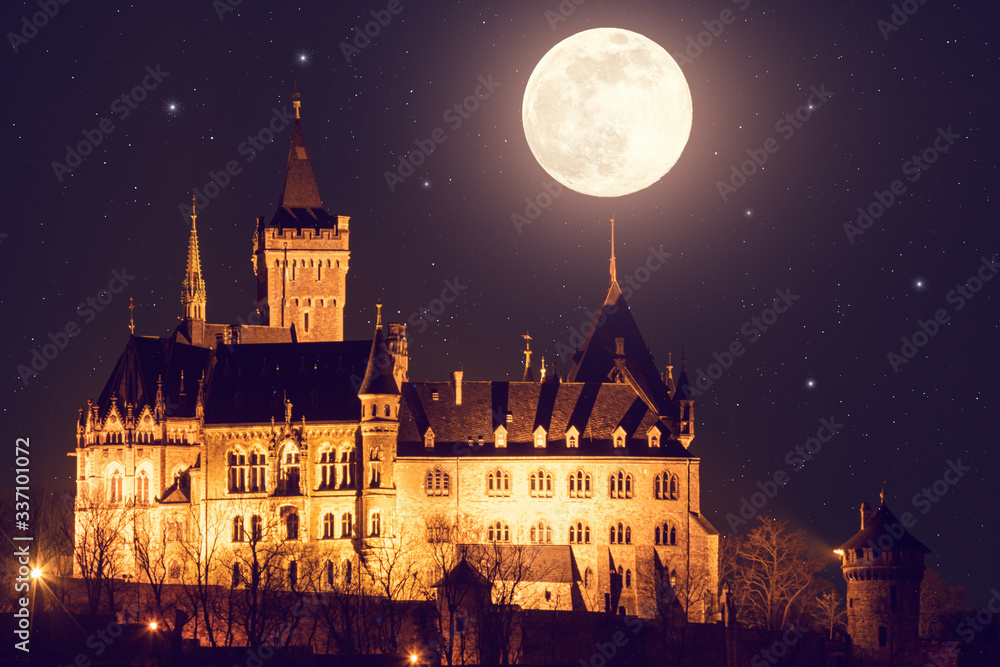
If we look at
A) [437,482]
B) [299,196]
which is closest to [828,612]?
[437,482]

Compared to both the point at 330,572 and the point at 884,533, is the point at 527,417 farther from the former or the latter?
the point at 884,533

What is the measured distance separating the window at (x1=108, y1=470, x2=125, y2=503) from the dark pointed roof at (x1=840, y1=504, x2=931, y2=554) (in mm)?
42776

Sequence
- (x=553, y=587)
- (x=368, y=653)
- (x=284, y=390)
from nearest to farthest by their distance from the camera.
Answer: (x=368, y=653) → (x=553, y=587) → (x=284, y=390)

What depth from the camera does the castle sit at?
145 m

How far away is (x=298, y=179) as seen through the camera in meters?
171

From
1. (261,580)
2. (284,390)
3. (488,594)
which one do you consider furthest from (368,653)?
(284,390)

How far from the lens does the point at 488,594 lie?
132m

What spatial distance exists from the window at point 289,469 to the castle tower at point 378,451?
452cm

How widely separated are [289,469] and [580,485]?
17531 mm

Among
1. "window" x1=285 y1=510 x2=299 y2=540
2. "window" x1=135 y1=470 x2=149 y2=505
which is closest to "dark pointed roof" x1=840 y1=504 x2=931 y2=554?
"window" x1=285 y1=510 x2=299 y2=540

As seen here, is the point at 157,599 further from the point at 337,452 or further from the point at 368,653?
the point at 337,452

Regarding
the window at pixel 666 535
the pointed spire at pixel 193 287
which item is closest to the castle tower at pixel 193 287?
the pointed spire at pixel 193 287

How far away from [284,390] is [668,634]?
3063 centimetres

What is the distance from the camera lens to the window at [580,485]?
146m
